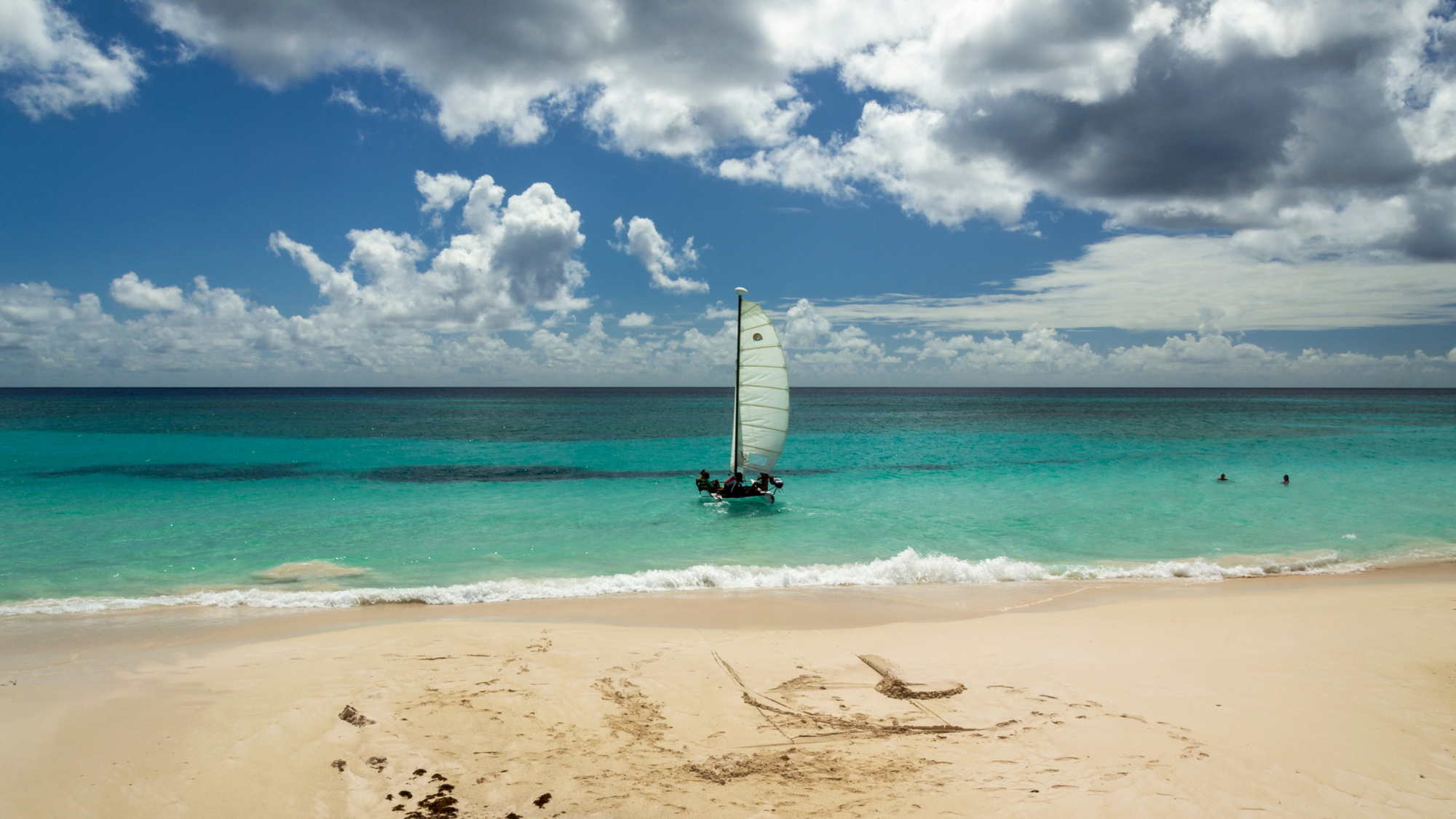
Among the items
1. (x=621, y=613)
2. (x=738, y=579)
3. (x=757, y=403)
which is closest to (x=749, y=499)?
(x=757, y=403)

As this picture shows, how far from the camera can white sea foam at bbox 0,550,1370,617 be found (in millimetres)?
12125

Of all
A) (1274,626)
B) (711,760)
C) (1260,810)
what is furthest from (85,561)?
(1274,626)

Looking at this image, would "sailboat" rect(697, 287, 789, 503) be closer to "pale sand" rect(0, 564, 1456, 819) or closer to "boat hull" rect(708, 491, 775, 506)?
"boat hull" rect(708, 491, 775, 506)

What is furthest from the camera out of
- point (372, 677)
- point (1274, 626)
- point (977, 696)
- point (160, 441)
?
point (160, 441)

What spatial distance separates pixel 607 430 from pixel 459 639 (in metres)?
48.1

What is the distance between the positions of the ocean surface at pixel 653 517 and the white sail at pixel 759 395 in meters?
2.07

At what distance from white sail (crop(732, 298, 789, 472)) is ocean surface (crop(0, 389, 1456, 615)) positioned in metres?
2.07

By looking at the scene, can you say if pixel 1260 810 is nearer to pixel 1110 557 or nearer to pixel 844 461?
pixel 1110 557

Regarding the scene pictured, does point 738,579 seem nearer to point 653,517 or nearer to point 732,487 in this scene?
point 653,517

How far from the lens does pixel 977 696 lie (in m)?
7.16

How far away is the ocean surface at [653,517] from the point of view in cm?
1382

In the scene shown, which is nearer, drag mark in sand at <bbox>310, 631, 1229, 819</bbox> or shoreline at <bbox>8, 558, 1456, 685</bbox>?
drag mark in sand at <bbox>310, 631, 1229, 819</bbox>

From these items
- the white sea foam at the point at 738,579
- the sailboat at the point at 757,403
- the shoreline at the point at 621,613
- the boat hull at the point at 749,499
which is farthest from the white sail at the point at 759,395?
the shoreline at the point at 621,613

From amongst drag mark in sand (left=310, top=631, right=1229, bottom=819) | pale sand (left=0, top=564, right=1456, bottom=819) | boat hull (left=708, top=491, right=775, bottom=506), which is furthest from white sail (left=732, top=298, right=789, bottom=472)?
drag mark in sand (left=310, top=631, right=1229, bottom=819)
